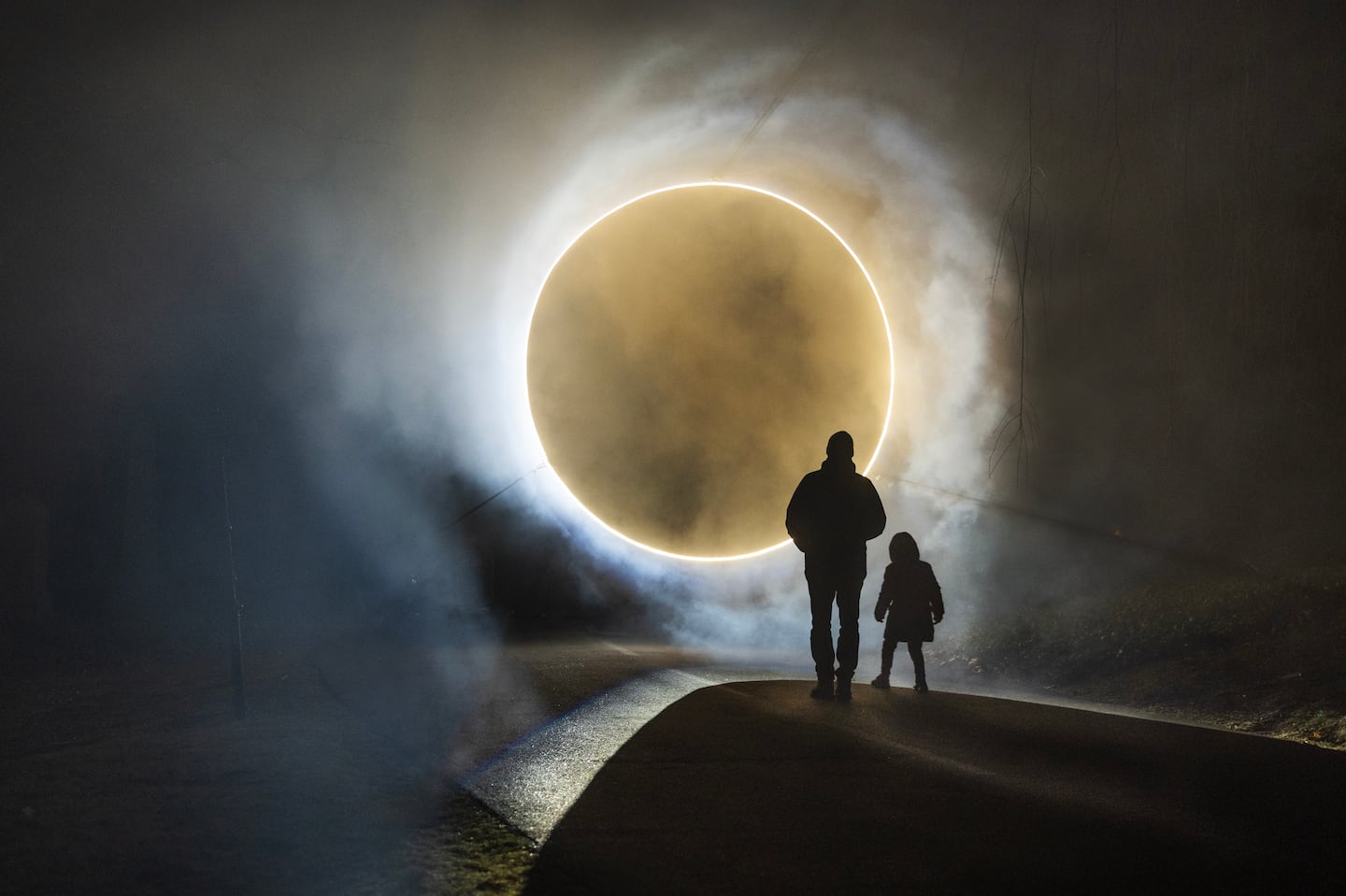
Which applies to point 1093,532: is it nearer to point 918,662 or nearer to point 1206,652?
point 1206,652

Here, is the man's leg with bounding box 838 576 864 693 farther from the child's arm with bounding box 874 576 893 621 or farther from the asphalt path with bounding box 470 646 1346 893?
the child's arm with bounding box 874 576 893 621

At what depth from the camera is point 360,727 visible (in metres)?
5.81

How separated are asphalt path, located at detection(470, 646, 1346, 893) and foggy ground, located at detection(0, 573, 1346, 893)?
1.13 ft

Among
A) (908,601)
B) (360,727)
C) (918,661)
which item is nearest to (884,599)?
(908,601)

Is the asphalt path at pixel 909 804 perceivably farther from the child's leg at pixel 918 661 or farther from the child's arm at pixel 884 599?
the child's arm at pixel 884 599

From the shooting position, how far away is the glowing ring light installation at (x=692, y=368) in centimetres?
1553

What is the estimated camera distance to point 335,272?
14.1 metres

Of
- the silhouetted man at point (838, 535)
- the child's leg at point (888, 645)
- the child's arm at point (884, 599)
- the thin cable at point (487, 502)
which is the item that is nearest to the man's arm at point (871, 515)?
the silhouetted man at point (838, 535)

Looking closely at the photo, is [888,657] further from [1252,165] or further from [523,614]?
[523,614]

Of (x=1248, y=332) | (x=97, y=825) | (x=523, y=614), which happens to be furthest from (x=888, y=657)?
(x=523, y=614)

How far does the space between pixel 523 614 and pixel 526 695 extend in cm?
1170

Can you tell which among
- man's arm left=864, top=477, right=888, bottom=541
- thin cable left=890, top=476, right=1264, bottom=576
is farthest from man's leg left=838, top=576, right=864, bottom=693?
thin cable left=890, top=476, right=1264, bottom=576

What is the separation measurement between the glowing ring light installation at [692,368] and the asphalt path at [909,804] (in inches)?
376

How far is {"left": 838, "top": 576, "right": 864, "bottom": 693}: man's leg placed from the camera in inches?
291
